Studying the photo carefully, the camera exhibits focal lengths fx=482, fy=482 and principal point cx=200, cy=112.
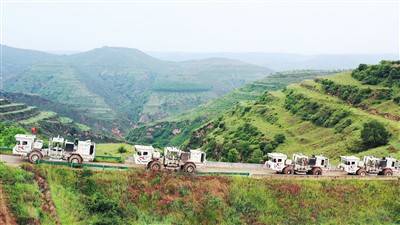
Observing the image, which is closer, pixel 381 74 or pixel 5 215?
pixel 5 215

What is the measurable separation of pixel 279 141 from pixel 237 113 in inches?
1826

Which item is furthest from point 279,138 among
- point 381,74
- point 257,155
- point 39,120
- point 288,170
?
point 39,120

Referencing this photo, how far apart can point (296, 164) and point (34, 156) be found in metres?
25.9

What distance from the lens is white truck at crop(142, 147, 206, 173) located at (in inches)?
1778

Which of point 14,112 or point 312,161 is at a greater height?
point 312,161

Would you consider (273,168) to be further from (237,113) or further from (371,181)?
(237,113)

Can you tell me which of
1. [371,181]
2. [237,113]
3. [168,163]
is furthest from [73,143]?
[237,113]

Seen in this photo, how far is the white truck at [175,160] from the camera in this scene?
45156 mm

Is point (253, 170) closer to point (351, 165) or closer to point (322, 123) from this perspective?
point (351, 165)

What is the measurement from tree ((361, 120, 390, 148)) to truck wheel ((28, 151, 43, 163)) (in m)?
46.2

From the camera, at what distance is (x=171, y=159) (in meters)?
45.5

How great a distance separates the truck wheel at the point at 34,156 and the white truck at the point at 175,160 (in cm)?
975

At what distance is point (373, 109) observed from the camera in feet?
287

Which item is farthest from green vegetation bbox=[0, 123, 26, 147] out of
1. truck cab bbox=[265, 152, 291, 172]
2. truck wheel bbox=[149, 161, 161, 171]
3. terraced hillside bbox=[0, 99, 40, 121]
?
terraced hillside bbox=[0, 99, 40, 121]
